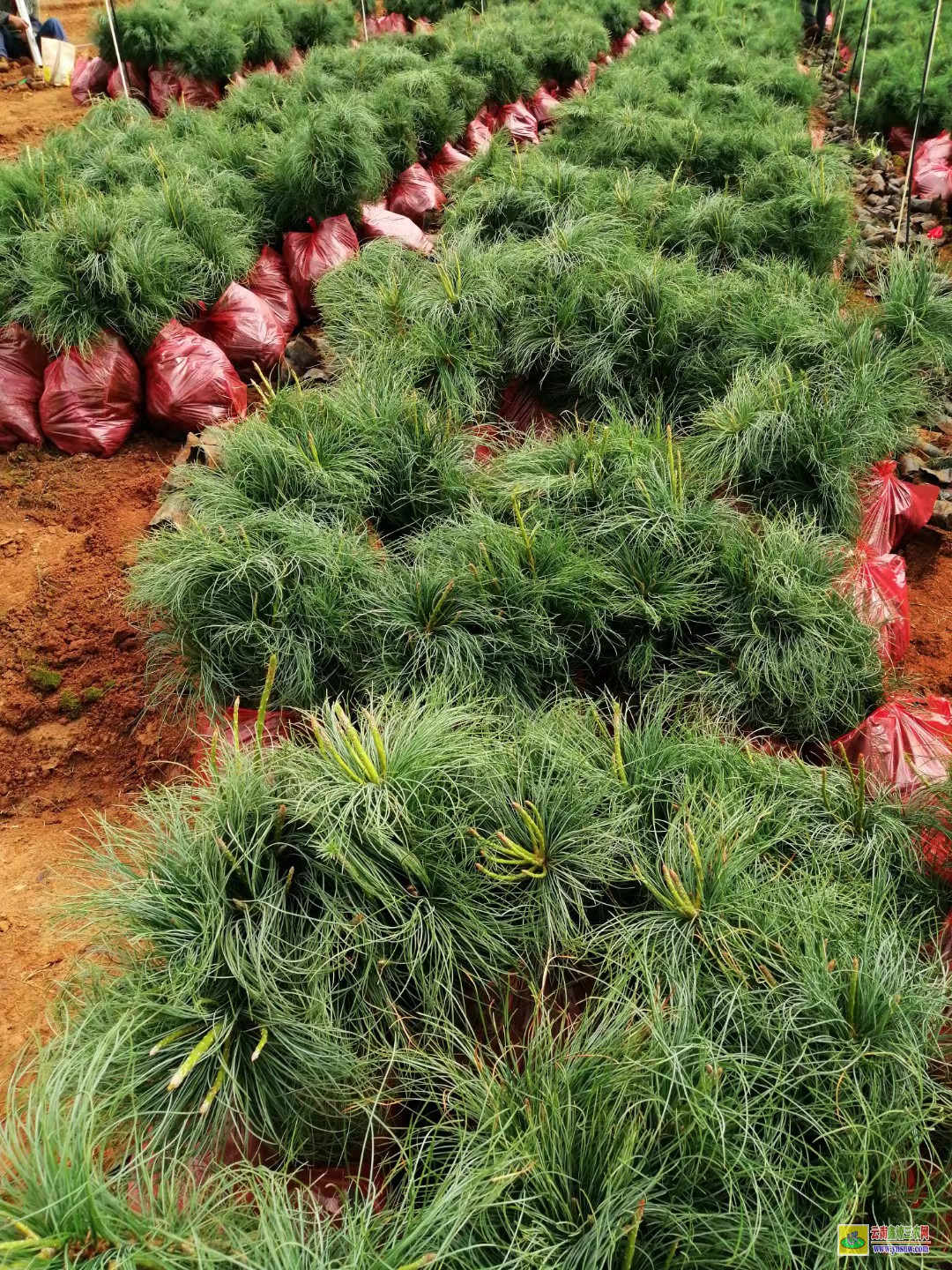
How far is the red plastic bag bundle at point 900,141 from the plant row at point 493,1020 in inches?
281

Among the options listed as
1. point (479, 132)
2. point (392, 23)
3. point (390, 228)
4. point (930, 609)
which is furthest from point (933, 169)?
point (392, 23)

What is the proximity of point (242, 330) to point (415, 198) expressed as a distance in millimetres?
1903

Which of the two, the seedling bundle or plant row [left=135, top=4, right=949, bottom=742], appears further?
plant row [left=135, top=4, right=949, bottom=742]

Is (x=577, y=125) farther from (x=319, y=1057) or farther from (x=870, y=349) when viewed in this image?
(x=319, y=1057)

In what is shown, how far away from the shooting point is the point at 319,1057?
1571mm

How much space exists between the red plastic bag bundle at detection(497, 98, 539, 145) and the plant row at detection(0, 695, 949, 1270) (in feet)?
20.7

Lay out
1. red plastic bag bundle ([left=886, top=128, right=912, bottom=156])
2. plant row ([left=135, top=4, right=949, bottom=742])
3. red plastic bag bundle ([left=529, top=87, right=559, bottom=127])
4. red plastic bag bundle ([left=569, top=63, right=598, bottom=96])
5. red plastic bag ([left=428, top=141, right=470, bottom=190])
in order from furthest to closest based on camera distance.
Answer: red plastic bag bundle ([left=569, top=63, right=598, bottom=96]), red plastic bag bundle ([left=529, top=87, right=559, bottom=127]), red plastic bag bundle ([left=886, top=128, right=912, bottom=156]), red plastic bag ([left=428, top=141, right=470, bottom=190]), plant row ([left=135, top=4, right=949, bottom=742])

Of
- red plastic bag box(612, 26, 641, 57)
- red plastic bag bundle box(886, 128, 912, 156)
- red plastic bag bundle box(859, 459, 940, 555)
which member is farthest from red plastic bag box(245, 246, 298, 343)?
red plastic bag box(612, 26, 641, 57)

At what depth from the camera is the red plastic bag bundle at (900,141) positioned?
7105 mm

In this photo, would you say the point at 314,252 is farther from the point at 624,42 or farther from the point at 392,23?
the point at 624,42

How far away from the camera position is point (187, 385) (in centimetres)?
366

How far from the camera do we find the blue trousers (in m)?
9.05

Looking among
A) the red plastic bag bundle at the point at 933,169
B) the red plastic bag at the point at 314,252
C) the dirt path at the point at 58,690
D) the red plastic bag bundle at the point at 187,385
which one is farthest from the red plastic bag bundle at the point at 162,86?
the red plastic bag bundle at the point at 933,169

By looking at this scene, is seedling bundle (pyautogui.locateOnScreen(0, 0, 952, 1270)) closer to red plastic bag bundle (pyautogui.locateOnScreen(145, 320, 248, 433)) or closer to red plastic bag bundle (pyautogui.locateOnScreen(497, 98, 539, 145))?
red plastic bag bundle (pyautogui.locateOnScreen(145, 320, 248, 433))
